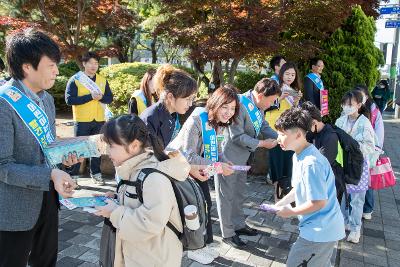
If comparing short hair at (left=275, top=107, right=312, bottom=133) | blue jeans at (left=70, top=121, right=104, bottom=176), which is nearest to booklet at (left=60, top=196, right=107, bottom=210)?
short hair at (left=275, top=107, right=312, bottom=133)

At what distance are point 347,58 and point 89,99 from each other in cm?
571

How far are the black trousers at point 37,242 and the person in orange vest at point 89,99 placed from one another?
9.94 feet

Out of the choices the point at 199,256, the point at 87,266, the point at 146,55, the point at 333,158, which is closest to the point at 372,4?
the point at 333,158

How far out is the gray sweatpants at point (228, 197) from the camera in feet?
12.0

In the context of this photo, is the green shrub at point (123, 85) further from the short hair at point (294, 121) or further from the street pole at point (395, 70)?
the street pole at point (395, 70)

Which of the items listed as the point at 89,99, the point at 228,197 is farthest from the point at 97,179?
the point at 228,197

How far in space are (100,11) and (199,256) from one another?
7.33m

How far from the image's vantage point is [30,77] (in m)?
2.02

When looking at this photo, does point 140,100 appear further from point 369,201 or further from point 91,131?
point 369,201

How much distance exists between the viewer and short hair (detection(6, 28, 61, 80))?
193 cm

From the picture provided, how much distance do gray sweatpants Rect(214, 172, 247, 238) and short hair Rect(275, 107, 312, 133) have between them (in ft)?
4.04

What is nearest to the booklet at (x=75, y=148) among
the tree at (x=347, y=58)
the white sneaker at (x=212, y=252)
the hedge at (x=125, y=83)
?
the white sneaker at (x=212, y=252)

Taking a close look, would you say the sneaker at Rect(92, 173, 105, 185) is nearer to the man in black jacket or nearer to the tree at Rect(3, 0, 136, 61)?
the man in black jacket

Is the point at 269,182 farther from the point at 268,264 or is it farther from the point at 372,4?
the point at 372,4
